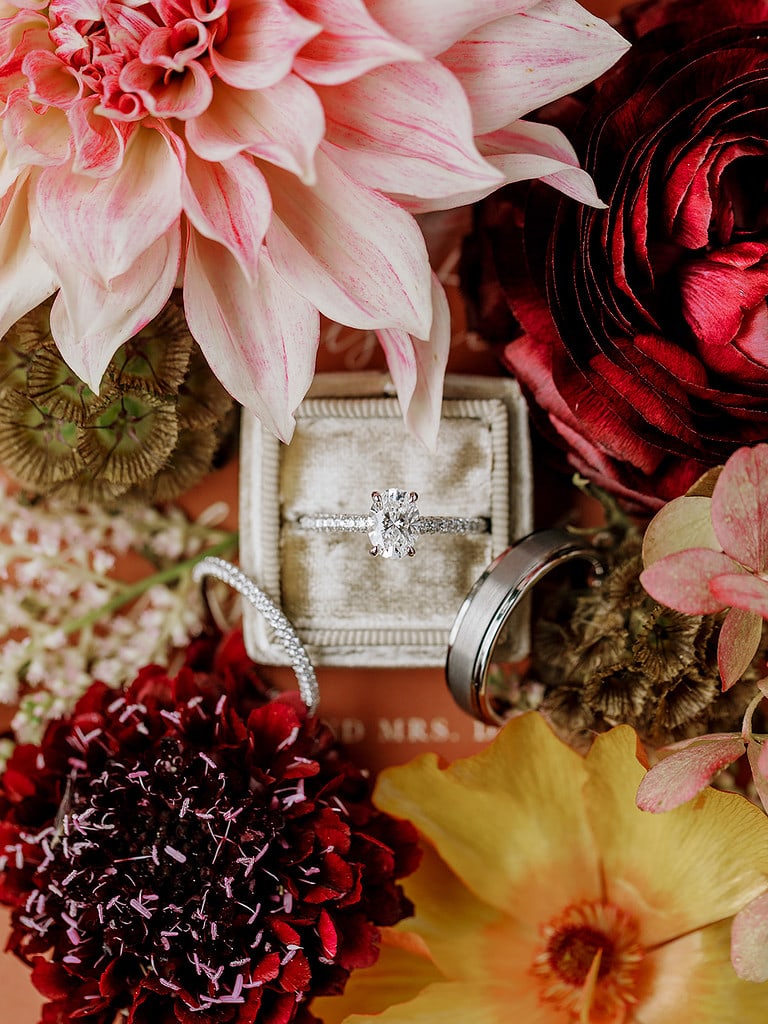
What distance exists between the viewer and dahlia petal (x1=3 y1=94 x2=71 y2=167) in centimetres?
46

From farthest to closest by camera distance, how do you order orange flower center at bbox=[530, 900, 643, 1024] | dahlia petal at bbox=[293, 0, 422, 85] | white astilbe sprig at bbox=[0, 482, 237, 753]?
white astilbe sprig at bbox=[0, 482, 237, 753], orange flower center at bbox=[530, 900, 643, 1024], dahlia petal at bbox=[293, 0, 422, 85]

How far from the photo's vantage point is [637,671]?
0.61 meters

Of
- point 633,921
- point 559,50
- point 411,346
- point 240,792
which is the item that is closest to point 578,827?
point 633,921

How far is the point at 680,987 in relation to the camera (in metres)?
0.62

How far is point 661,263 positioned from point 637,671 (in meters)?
0.25

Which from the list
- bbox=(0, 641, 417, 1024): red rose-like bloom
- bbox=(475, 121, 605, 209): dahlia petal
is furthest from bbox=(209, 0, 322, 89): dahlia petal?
bbox=(0, 641, 417, 1024): red rose-like bloom

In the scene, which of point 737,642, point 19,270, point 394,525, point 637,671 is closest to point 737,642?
point 737,642

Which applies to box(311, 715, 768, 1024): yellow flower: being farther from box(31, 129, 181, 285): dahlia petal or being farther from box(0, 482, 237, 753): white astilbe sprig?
box(31, 129, 181, 285): dahlia petal

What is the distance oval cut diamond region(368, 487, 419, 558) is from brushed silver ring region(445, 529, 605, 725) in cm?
6

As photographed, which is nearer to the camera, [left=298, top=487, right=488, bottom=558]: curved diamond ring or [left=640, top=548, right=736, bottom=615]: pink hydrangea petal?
[left=640, top=548, right=736, bottom=615]: pink hydrangea petal

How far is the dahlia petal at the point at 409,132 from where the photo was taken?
0.46 metres

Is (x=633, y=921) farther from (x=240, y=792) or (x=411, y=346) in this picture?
(x=411, y=346)

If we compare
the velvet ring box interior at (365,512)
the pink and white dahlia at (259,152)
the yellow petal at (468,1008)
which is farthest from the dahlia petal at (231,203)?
the yellow petal at (468,1008)

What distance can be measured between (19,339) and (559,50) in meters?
0.37
